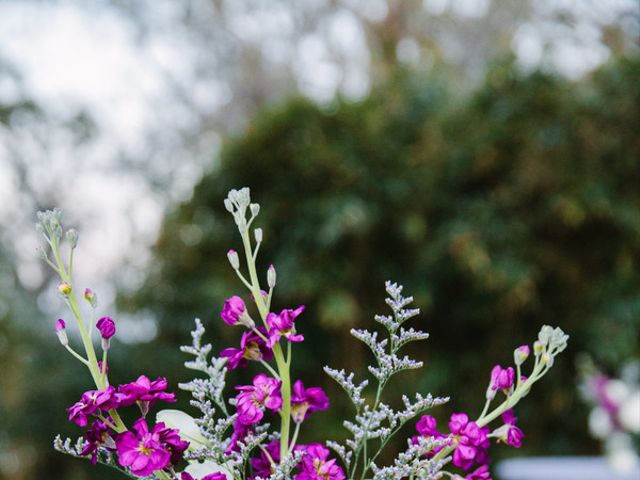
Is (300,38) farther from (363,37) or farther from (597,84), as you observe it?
(597,84)

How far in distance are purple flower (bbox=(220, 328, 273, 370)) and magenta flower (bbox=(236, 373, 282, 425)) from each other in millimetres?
31

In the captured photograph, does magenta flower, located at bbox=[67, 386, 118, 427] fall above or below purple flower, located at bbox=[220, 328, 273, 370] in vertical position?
below

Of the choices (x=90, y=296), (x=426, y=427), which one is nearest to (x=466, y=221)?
(x=426, y=427)

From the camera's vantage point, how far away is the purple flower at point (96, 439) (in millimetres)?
543

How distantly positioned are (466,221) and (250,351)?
8.91ft

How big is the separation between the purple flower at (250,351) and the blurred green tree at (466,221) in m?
2.49

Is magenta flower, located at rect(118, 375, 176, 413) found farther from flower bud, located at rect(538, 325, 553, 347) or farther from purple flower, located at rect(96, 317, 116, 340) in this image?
flower bud, located at rect(538, 325, 553, 347)

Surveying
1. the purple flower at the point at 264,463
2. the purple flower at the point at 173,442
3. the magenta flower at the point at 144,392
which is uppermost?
the magenta flower at the point at 144,392

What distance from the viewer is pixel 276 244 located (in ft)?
11.7

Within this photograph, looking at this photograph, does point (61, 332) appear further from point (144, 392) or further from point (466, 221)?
point (466, 221)

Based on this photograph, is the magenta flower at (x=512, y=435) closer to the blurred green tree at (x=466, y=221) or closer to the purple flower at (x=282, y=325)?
the purple flower at (x=282, y=325)

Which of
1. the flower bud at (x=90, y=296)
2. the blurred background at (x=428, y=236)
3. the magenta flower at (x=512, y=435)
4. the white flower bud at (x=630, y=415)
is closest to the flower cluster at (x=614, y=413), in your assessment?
the white flower bud at (x=630, y=415)

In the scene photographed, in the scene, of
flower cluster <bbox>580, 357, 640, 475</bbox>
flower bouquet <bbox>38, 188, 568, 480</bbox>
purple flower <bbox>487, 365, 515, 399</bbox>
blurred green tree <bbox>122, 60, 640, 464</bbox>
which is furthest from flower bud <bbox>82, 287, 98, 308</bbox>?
blurred green tree <bbox>122, 60, 640, 464</bbox>

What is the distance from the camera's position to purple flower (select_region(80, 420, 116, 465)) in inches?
21.4
